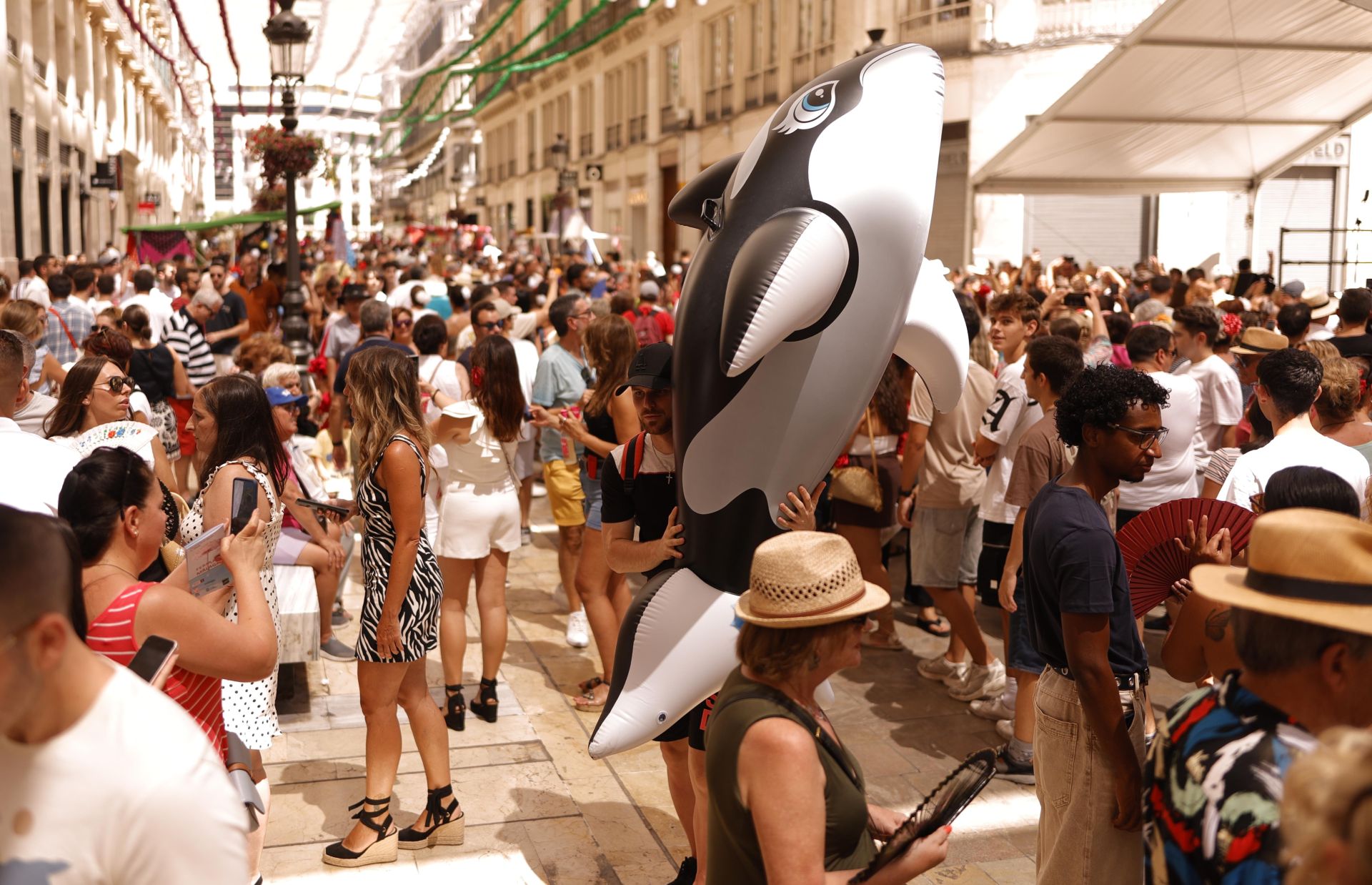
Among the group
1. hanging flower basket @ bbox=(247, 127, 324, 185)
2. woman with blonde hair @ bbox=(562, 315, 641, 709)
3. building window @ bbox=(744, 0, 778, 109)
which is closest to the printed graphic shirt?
woman with blonde hair @ bbox=(562, 315, 641, 709)

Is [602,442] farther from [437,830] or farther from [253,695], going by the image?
[253,695]

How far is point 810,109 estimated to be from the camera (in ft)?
13.8

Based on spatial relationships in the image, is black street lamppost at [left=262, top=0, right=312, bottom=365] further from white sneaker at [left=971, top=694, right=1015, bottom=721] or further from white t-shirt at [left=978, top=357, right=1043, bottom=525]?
white sneaker at [left=971, top=694, right=1015, bottom=721]

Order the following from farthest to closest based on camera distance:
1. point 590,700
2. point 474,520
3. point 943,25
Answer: point 943,25
point 590,700
point 474,520

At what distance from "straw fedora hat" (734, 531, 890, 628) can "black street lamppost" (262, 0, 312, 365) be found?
9993 mm

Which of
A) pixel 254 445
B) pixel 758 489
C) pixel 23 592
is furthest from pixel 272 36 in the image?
pixel 23 592

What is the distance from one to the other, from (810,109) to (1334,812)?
10.6ft

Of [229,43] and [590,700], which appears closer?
[590,700]

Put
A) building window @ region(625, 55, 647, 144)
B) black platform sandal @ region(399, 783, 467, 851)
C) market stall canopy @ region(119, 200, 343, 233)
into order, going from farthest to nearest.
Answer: building window @ region(625, 55, 647, 144) < market stall canopy @ region(119, 200, 343, 233) < black platform sandal @ region(399, 783, 467, 851)

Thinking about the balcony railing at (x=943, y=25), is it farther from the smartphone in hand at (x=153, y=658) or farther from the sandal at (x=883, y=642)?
the smartphone in hand at (x=153, y=658)

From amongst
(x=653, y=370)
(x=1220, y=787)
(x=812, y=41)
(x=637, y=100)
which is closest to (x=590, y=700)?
(x=653, y=370)

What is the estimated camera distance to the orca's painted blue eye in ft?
13.7

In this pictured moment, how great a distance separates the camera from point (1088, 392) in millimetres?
3436

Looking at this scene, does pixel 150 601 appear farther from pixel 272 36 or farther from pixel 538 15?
pixel 538 15
